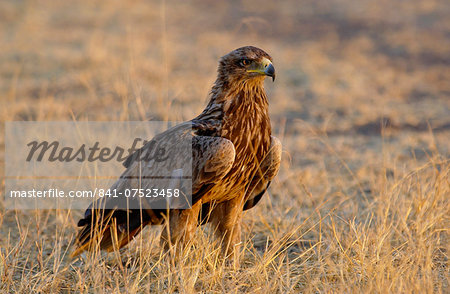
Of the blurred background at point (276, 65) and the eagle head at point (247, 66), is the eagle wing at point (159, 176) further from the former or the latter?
the blurred background at point (276, 65)

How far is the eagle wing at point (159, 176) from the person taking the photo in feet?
13.4

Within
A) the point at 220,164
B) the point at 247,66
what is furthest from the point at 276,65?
the point at 220,164

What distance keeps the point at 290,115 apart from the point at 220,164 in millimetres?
6019

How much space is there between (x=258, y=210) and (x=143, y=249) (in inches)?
53.5

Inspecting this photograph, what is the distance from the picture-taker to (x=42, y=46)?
13797 mm

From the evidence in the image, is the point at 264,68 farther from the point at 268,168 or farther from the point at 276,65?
the point at 276,65

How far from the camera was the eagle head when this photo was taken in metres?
4.34

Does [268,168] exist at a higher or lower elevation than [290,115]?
higher

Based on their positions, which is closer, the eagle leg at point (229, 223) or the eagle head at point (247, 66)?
the eagle head at point (247, 66)

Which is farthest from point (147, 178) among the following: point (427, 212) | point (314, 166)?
point (314, 166)

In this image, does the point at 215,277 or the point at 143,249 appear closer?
the point at 215,277

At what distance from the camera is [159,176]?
171 inches

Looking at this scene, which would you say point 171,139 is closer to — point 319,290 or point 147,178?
point 147,178

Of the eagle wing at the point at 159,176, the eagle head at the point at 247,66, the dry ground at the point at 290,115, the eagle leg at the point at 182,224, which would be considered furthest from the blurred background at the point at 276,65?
the eagle leg at the point at 182,224
